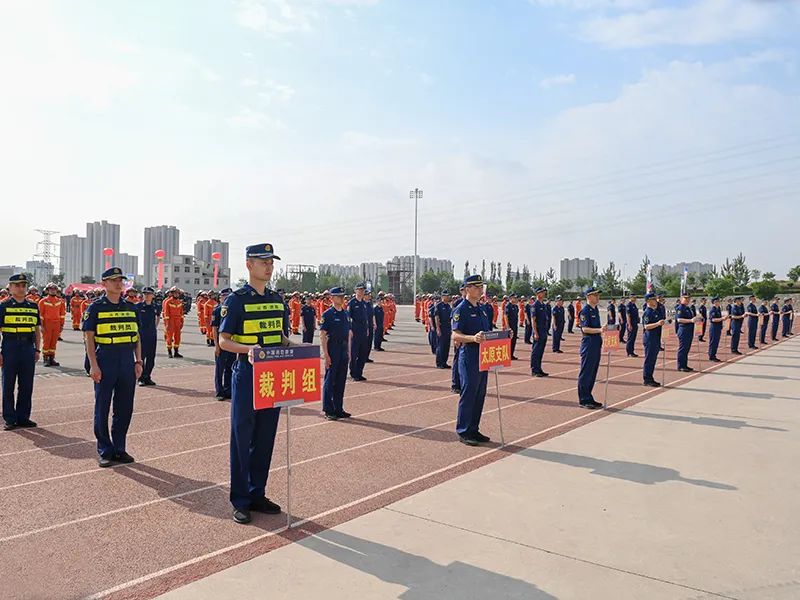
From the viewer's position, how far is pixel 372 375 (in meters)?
14.2

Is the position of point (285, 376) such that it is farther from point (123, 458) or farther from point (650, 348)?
point (650, 348)

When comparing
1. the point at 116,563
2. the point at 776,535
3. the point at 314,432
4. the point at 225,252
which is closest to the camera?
the point at 116,563

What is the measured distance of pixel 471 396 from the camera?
7.26 m

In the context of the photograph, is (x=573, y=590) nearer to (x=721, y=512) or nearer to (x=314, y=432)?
(x=721, y=512)

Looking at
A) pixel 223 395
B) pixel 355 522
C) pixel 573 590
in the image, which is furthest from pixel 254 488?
pixel 223 395

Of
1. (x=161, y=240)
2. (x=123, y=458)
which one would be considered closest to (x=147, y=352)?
(x=123, y=458)

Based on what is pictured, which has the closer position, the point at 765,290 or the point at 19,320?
the point at 19,320

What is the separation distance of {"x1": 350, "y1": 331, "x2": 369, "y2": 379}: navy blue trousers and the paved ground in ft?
20.5

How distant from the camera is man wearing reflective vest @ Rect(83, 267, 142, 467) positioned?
247 inches

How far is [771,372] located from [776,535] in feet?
41.0

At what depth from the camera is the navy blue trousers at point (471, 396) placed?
723 cm

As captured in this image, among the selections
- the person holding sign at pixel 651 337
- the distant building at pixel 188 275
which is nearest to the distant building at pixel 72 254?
the distant building at pixel 188 275

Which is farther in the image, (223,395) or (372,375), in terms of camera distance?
(372,375)

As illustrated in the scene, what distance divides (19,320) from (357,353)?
6.53 meters
